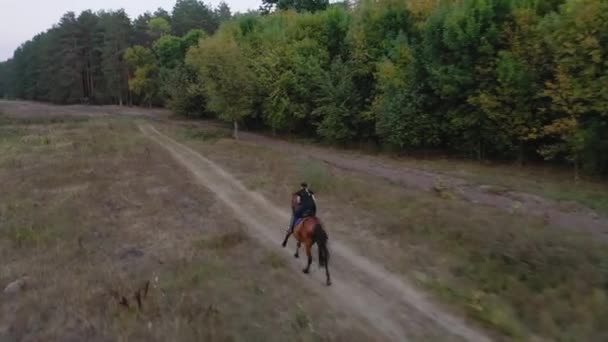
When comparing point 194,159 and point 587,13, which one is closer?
point 587,13

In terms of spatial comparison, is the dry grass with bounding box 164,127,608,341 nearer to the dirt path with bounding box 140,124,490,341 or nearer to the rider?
the dirt path with bounding box 140,124,490,341

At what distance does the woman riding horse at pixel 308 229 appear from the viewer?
11922 mm

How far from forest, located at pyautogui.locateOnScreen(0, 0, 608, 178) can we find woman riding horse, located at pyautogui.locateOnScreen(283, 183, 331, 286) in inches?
692

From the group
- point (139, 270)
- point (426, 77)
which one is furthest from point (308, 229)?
point (426, 77)

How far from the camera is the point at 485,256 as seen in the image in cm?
1248

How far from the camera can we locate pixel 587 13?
23438mm

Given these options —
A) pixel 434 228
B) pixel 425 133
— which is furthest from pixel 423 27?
pixel 434 228

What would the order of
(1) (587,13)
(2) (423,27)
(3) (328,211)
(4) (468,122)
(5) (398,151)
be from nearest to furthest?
(3) (328,211) < (1) (587,13) < (4) (468,122) < (2) (423,27) < (5) (398,151)

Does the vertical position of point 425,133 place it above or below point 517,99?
below

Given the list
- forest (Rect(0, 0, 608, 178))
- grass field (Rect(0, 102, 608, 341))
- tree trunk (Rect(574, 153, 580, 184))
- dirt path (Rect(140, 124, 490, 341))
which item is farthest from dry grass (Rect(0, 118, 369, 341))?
tree trunk (Rect(574, 153, 580, 184))

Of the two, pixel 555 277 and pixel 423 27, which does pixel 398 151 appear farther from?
pixel 555 277

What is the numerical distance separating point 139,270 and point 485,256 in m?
8.63

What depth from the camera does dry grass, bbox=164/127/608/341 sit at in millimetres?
9328

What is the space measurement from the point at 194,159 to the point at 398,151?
15.2 metres
